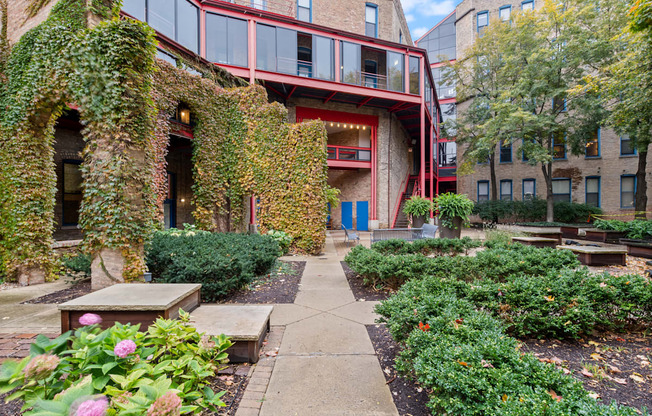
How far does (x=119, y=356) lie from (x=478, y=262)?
5156 millimetres

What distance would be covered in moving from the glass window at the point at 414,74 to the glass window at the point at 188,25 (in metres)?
11.2

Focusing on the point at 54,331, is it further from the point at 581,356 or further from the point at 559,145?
the point at 559,145

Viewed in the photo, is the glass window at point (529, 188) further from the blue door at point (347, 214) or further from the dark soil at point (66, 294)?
the dark soil at point (66, 294)

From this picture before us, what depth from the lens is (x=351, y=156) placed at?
1695 cm

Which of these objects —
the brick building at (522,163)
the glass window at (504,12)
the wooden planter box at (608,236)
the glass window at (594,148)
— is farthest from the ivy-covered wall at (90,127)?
the glass window at (504,12)

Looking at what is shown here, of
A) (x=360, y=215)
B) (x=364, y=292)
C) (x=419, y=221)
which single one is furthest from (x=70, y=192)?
(x=360, y=215)

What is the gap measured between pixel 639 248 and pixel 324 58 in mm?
14219

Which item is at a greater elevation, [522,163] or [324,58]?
[324,58]

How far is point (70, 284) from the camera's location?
541 centimetres

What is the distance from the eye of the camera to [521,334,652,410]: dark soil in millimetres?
2059

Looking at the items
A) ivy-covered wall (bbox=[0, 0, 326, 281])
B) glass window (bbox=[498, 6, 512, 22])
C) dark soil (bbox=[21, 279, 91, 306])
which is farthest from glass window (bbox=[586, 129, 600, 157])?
dark soil (bbox=[21, 279, 91, 306])

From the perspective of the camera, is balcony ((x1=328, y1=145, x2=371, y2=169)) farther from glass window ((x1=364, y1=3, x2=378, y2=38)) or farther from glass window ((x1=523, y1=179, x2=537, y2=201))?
glass window ((x1=523, y1=179, x2=537, y2=201))

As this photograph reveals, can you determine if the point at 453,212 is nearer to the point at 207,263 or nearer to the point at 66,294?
the point at 207,263

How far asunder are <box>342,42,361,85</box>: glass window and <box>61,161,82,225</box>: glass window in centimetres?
1190
